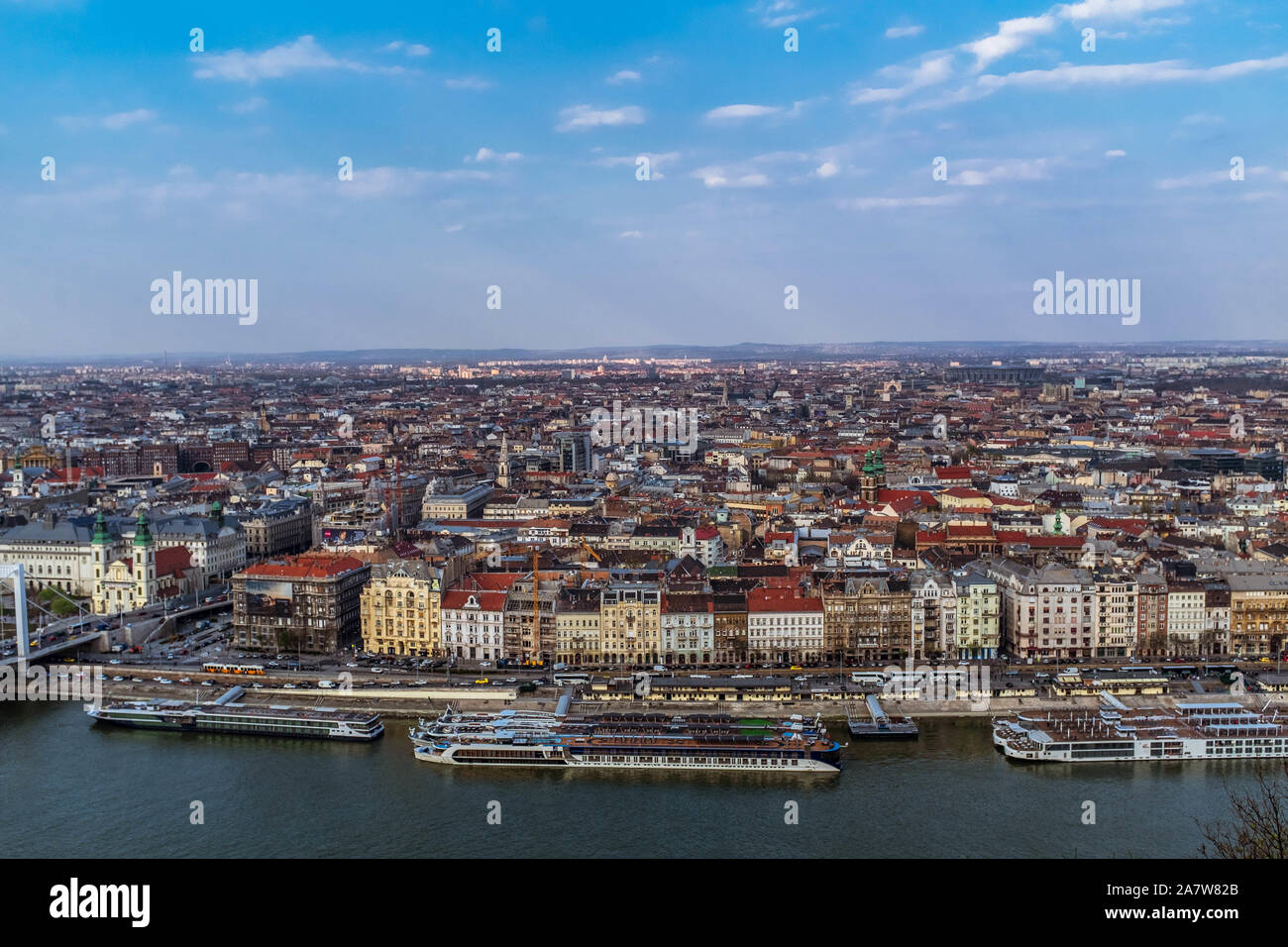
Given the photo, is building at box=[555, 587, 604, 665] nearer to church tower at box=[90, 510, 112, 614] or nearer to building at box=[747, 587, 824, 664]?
building at box=[747, 587, 824, 664]

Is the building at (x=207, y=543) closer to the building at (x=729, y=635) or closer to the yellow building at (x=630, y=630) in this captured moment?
the yellow building at (x=630, y=630)

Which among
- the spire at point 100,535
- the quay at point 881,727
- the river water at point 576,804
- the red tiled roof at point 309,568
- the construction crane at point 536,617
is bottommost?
the river water at point 576,804

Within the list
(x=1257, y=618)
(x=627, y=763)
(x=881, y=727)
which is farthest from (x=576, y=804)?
(x=1257, y=618)

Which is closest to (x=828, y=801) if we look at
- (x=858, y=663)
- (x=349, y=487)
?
(x=858, y=663)

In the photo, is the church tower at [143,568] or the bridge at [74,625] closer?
the bridge at [74,625]

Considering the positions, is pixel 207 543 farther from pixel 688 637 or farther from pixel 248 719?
pixel 688 637

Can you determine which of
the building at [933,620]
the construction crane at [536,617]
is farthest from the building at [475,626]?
the building at [933,620]

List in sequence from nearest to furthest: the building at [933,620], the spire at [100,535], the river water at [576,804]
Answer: the river water at [576,804], the building at [933,620], the spire at [100,535]
